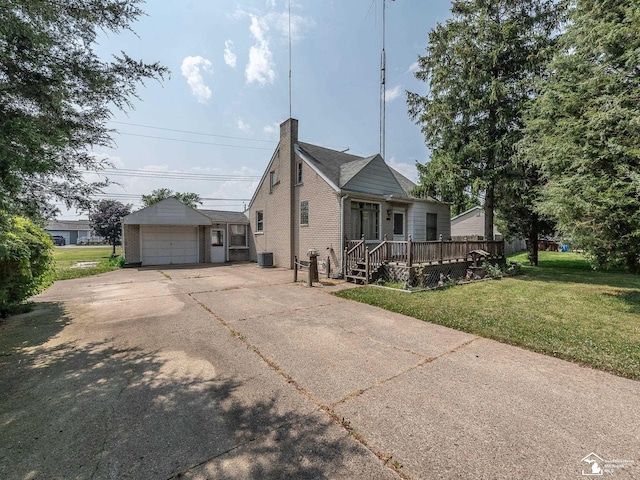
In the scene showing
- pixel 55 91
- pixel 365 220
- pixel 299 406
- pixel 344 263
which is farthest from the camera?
pixel 365 220

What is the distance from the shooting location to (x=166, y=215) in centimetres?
1636

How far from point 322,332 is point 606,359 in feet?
13.5

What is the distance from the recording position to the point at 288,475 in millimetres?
1995

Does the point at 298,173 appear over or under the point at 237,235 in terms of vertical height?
over

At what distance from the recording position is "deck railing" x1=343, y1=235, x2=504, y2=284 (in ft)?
31.6

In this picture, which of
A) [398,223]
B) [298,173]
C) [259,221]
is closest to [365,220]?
[398,223]

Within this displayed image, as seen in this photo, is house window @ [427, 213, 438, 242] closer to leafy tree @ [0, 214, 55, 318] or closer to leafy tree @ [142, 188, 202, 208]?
leafy tree @ [0, 214, 55, 318]

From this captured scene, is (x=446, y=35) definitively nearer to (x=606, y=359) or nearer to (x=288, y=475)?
(x=606, y=359)

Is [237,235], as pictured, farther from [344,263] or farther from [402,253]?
[402,253]

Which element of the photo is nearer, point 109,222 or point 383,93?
point 383,93

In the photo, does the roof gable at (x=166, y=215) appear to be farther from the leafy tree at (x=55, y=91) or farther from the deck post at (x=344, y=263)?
the leafy tree at (x=55, y=91)

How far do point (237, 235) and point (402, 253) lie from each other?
12814mm

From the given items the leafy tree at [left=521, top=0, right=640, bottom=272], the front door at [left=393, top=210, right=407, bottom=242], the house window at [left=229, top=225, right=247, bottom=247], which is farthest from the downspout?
the house window at [left=229, top=225, right=247, bottom=247]

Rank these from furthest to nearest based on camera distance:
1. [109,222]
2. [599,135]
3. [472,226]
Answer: [472,226] → [109,222] → [599,135]
